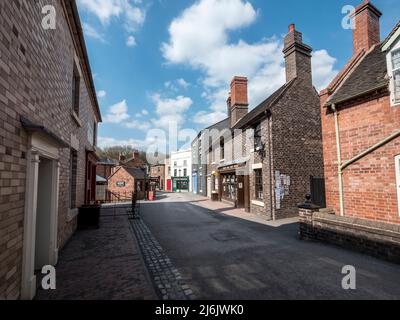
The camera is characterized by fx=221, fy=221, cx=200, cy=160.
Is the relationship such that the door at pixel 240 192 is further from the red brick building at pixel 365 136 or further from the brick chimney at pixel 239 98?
the red brick building at pixel 365 136

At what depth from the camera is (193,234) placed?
8.55m

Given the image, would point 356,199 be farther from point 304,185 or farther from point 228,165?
point 228,165

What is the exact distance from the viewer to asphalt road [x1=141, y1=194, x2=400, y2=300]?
13.0ft

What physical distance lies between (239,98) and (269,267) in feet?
54.0

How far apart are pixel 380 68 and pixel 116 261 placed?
10.3 meters

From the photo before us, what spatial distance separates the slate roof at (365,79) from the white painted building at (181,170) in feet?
112

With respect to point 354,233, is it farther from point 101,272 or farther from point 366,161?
point 101,272

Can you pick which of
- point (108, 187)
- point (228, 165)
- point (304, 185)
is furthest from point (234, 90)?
point (108, 187)

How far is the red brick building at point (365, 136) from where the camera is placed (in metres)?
6.57

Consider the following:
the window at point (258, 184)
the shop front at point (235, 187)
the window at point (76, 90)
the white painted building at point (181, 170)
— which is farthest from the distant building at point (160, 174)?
the window at point (76, 90)

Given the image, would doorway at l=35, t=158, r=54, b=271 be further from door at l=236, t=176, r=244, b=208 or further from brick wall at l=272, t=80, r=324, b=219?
door at l=236, t=176, r=244, b=208

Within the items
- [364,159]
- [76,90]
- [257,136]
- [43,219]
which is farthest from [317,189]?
[76,90]

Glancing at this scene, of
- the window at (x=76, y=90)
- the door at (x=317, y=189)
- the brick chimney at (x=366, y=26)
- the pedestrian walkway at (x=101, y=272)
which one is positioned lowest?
Result: the pedestrian walkway at (x=101, y=272)

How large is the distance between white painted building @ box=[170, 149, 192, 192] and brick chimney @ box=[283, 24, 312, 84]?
2968 cm
